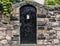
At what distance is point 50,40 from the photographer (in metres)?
8.04

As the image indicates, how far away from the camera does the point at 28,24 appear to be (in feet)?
26.5

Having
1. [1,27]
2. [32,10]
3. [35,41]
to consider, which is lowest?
[35,41]

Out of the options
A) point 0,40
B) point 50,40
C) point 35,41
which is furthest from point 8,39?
point 50,40

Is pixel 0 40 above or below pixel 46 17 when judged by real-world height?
below

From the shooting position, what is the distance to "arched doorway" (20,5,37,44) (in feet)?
26.3

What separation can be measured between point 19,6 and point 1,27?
37.6 inches

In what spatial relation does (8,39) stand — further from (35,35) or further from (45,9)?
(45,9)

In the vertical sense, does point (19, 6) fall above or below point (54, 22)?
above

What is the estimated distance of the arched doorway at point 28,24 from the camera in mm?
8031

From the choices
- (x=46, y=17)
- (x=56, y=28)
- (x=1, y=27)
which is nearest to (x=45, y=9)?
(x=46, y=17)

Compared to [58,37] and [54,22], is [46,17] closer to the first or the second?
[54,22]

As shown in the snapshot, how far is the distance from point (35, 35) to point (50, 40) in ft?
1.81

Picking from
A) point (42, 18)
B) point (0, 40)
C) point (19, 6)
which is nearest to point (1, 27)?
point (0, 40)

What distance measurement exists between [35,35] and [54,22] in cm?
81
